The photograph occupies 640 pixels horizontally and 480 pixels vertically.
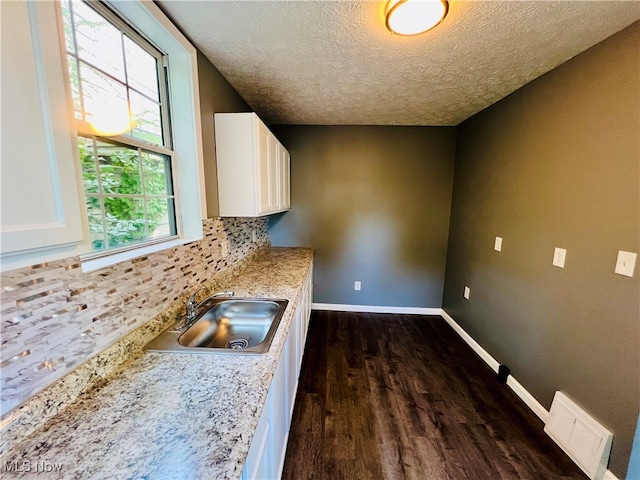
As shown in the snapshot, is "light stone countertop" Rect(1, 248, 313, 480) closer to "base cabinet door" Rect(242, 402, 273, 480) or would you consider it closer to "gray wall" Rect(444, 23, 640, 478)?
"base cabinet door" Rect(242, 402, 273, 480)

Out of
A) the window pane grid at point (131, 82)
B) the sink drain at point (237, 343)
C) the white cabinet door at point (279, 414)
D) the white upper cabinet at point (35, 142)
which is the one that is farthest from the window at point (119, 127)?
the white cabinet door at point (279, 414)

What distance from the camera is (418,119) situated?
281 centimetres

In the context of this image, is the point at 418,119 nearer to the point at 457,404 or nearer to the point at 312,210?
the point at 312,210

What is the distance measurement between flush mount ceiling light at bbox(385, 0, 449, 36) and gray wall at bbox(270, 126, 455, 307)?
1887 millimetres

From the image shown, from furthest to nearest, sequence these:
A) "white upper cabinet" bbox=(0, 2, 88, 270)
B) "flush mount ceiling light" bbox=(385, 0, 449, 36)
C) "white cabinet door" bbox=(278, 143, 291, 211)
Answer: "white cabinet door" bbox=(278, 143, 291, 211) → "flush mount ceiling light" bbox=(385, 0, 449, 36) → "white upper cabinet" bbox=(0, 2, 88, 270)

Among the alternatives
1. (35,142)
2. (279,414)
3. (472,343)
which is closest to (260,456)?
(279,414)

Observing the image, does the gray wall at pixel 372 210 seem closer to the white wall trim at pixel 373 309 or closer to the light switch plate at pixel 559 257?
the white wall trim at pixel 373 309

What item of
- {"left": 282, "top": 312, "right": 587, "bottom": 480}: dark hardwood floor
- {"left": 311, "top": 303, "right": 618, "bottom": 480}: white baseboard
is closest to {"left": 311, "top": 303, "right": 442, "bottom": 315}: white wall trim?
{"left": 311, "top": 303, "right": 618, "bottom": 480}: white baseboard

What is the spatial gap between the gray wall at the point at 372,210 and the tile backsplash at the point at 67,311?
2125 millimetres

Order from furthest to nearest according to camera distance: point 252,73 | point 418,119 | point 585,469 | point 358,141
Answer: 1. point 358,141
2. point 418,119
3. point 252,73
4. point 585,469

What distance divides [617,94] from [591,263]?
3.00 feet

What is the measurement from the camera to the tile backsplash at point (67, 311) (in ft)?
2.12

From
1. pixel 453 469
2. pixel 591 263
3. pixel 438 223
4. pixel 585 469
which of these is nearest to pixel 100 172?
pixel 453 469

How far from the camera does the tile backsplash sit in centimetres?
65
